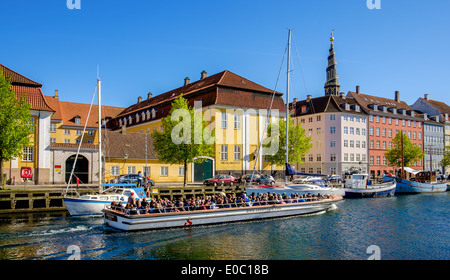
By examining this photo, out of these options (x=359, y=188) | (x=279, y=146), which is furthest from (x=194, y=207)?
(x=279, y=146)

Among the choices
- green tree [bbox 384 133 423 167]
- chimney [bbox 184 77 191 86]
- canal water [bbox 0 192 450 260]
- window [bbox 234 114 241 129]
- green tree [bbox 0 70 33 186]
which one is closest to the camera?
canal water [bbox 0 192 450 260]

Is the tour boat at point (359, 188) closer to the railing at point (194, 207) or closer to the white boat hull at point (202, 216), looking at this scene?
the white boat hull at point (202, 216)

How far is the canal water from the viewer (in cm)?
1767

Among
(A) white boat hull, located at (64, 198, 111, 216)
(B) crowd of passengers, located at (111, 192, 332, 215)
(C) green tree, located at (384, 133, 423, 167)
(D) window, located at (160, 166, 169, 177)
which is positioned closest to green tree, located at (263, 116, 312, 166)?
(D) window, located at (160, 166, 169, 177)

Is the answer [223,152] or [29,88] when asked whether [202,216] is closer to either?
[223,152]

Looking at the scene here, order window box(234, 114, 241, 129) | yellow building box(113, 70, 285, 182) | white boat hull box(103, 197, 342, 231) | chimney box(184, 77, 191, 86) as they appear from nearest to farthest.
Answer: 1. white boat hull box(103, 197, 342, 231)
2. yellow building box(113, 70, 285, 182)
3. window box(234, 114, 241, 129)
4. chimney box(184, 77, 191, 86)

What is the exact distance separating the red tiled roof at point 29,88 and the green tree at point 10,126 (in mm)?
7860

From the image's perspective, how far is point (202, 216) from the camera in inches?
1004

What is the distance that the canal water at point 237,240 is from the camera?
17672 millimetres

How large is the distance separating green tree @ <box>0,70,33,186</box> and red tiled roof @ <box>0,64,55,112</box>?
25.8ft

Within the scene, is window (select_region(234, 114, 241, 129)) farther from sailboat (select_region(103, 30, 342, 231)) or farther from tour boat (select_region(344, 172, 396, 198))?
sailboat (select_region(103, 30, 342, 231))

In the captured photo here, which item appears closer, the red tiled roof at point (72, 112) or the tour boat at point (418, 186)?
the tour boat at point (418, 186)

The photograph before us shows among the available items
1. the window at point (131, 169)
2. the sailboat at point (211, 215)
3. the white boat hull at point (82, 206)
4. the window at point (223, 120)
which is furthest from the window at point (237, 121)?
the white boat hull at point (82, 206)
